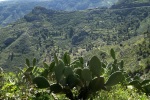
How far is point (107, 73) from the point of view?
16.9 meters

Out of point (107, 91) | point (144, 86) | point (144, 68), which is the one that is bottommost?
point (144, 68)

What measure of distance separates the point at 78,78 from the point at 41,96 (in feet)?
5.52

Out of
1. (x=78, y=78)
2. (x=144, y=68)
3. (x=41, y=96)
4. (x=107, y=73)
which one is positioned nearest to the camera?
(x=41, y=96)

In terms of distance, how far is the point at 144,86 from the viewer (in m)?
16.9

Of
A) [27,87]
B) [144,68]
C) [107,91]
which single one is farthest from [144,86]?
[144,68]

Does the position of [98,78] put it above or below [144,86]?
above

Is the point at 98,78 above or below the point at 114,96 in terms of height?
above

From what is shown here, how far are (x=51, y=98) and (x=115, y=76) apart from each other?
8.64ft

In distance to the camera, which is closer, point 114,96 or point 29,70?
point 114,96

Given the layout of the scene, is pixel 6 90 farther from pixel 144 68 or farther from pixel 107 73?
pixel 144 68

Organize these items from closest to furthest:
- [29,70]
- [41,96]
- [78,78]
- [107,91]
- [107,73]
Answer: [41,96] < [78,78] < [107,91] < [29,70] < [107,73]

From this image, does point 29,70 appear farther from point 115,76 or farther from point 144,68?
point 144,68

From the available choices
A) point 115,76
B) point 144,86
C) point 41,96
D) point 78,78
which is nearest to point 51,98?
point 41,96

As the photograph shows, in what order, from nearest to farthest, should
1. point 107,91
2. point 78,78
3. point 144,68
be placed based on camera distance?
point 78,78
point 107,91
point 144,68
